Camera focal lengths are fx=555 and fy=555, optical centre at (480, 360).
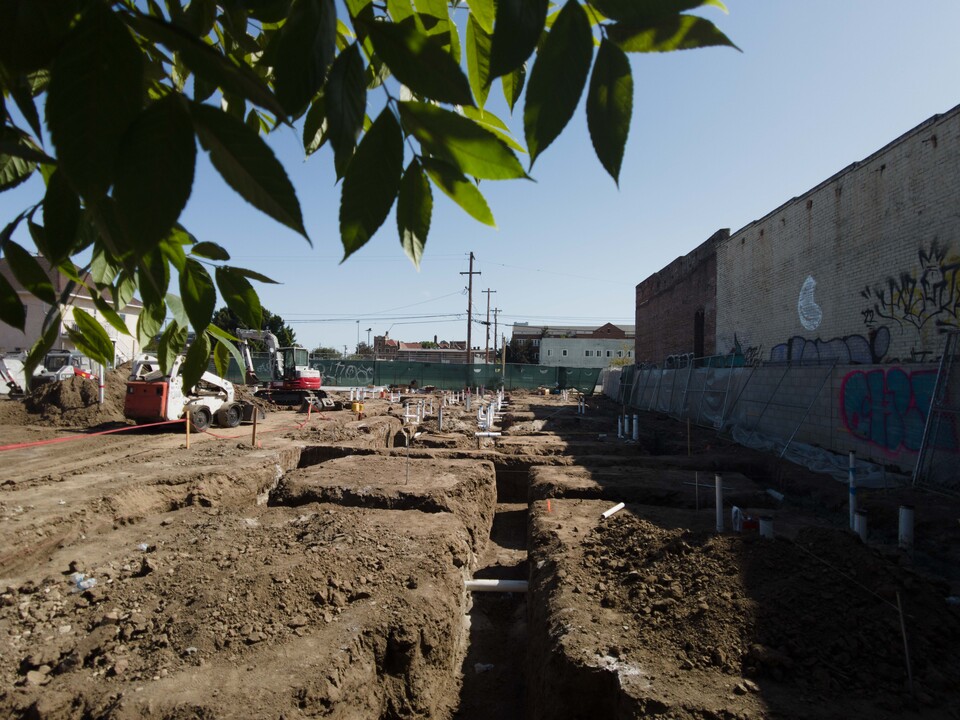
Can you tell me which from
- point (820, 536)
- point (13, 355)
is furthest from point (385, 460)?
point (13, 355)

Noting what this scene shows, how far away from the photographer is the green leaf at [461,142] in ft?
3.10

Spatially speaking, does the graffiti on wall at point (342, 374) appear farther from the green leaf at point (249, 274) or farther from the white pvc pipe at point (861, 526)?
the green leaf at point (249, 274)

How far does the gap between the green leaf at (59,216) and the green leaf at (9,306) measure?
0.40 m

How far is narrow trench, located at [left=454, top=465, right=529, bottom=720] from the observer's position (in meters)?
4.89

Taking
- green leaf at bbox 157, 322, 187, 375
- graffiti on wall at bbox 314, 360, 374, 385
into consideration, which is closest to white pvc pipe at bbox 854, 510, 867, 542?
green leaf at bbox 157, 322, 187, 375

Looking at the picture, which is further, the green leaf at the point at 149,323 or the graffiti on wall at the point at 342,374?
the graffiti on wall at the point at 342,374

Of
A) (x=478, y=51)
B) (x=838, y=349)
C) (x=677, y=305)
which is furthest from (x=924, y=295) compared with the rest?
(x=677, y=305)

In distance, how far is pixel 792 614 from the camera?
3.88 m

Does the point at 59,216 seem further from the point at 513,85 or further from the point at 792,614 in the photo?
the point at 792,614

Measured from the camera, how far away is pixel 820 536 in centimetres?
508

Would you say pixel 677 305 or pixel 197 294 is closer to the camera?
pixel 197 294

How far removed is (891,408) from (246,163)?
12.8 m

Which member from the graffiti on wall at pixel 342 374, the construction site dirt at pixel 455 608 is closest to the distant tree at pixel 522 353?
the graffiti on wall at pixel 342 374

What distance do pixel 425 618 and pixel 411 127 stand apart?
15.2 ft
